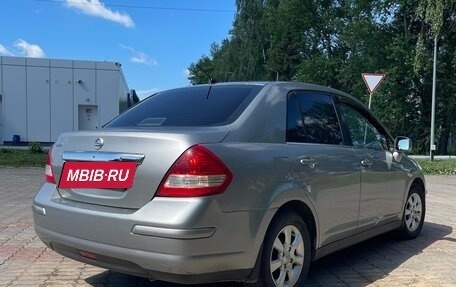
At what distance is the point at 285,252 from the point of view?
3867 millimetres

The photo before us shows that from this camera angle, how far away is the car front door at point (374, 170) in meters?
4.91

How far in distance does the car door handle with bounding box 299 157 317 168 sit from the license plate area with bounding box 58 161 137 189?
136cm

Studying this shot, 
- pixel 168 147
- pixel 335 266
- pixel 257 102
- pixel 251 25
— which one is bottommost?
pixel 335 266

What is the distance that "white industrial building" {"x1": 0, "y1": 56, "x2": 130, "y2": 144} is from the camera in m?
31.2

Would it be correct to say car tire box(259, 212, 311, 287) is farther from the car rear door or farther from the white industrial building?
the white industrial building

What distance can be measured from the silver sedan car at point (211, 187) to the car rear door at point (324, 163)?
0.04 feet

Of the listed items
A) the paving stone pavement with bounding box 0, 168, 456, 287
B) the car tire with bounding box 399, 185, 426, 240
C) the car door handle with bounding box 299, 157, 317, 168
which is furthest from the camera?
the car tire with bounding box 399, 185, 426, 240

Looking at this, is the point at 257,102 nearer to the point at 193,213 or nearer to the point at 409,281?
the point at 193,213

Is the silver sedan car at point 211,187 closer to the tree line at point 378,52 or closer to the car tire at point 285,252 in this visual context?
the car tire at point 285,252

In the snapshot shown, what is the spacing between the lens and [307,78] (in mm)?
42875

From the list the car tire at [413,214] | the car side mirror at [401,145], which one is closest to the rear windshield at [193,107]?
the car side mirror at [401,145]

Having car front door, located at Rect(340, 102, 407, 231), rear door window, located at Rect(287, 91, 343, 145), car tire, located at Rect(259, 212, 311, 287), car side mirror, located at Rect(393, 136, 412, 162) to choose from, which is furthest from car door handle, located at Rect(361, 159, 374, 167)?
car tire, located at Rect(259, 212, 311, 287)

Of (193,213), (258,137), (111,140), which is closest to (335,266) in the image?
(258,137)

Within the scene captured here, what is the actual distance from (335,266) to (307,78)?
38.9 metres
